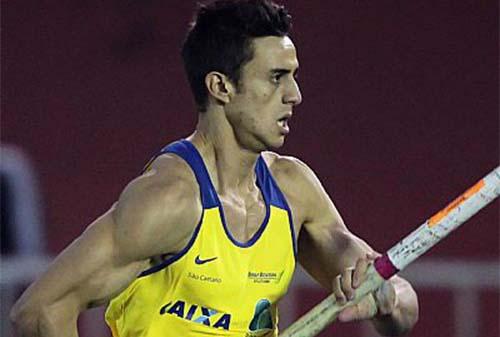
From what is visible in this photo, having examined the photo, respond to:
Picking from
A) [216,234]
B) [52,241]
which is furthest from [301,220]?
[52,241]

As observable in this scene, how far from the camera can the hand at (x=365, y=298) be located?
3.97 meters

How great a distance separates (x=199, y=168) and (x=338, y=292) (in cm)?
46

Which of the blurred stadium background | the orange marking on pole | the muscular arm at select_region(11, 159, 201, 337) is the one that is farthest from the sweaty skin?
the blurred stadium background

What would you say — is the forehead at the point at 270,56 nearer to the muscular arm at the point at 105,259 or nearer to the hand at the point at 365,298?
the muscular arm at the point at 105,259

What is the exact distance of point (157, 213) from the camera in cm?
394

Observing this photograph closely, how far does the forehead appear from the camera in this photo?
4.15 metres

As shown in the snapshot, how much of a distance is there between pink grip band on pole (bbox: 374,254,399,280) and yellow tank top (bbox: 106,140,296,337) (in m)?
0.35

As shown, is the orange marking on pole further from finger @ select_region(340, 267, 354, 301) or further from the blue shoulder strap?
the blue shoulder strap

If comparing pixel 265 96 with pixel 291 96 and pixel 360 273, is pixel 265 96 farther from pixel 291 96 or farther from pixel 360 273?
pixel 360 273

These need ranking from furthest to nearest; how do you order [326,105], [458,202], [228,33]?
1. [326,105]
2. [228,33]
3. [458,202]

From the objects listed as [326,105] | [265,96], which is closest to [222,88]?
[265,96]

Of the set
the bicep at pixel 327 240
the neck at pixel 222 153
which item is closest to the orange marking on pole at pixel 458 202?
the bicep at pixel 327 240

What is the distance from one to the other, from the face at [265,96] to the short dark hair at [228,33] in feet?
0.08

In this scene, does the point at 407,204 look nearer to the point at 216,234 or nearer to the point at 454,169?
the point at 454,169
